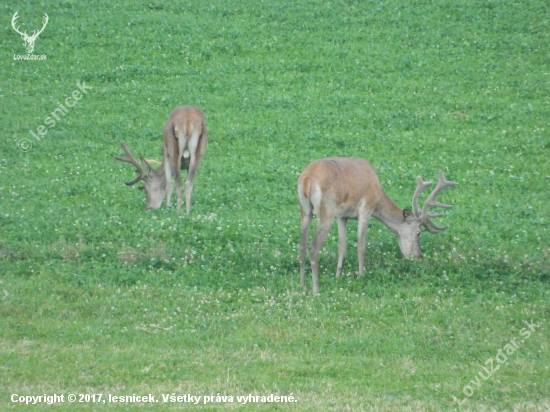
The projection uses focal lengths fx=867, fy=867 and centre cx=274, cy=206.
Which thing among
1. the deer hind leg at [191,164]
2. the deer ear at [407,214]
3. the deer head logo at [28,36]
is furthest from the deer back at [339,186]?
the deer head logo at [28,36]

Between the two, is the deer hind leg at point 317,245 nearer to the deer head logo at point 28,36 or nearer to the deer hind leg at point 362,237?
the deer hind leg at point 362,237

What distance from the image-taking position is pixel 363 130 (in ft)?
63.3

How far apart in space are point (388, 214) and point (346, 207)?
101 cm

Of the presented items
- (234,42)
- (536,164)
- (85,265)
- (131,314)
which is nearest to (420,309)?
(131,314)

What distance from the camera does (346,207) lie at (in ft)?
39.7

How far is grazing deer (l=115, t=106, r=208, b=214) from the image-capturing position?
14680mm

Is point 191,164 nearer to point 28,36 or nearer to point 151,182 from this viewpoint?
point 151,182

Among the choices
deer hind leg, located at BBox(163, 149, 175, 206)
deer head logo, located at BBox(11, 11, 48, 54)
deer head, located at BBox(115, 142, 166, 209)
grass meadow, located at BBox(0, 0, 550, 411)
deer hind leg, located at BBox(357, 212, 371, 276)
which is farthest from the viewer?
deer head logo, located at BBox(11, 11, 48, 54)

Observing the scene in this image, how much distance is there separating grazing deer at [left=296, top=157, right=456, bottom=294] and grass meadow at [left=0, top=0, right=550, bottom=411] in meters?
0.32

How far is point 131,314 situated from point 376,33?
16.2 metres

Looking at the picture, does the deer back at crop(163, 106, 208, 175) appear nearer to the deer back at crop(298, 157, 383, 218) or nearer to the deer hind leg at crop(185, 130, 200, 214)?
the deer hind leg at crop(185, 130, 200, 214)

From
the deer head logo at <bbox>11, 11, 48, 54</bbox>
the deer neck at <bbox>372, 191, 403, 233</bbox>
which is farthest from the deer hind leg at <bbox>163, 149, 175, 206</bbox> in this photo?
the deer head logo at <bbox>11, 11, 48, 54</bbox>

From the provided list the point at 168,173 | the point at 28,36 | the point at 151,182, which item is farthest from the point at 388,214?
the point at 28,36

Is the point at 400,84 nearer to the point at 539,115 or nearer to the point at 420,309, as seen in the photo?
the point at 539,115
